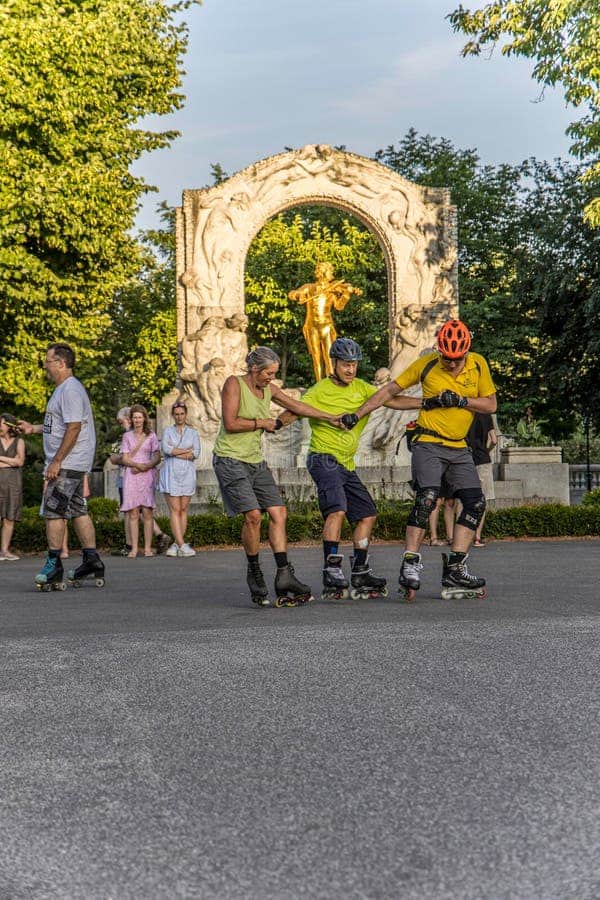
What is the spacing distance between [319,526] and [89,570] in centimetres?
665

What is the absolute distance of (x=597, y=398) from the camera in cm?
3356

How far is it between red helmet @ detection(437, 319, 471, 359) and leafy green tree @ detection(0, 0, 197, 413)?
18.2 metres

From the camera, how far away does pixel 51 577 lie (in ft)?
34.5

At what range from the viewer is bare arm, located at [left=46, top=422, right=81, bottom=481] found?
10.1m

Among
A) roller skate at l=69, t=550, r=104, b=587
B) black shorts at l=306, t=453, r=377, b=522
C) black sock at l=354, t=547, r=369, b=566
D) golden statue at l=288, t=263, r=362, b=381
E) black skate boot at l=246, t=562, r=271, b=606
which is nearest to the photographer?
black skate boot at l=246, t=562, r=271, b=606

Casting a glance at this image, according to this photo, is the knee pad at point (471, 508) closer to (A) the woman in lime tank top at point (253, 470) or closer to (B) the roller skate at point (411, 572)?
(B) the roller skate at point (411, 572)

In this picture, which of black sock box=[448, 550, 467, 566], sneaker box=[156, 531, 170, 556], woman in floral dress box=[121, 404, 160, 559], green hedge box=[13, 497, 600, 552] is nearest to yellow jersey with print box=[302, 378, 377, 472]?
black sock box=[448, 550, 467, 566]

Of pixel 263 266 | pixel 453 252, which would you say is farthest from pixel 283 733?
pixel 263 266

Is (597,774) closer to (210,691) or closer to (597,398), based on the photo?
(210,691)

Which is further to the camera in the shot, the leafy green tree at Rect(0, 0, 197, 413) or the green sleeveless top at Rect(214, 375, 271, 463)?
the leafy green tree at Rect(0, 0, 197, 413)

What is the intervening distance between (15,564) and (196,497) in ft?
25.0

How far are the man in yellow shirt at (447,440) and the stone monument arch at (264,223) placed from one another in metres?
16.4

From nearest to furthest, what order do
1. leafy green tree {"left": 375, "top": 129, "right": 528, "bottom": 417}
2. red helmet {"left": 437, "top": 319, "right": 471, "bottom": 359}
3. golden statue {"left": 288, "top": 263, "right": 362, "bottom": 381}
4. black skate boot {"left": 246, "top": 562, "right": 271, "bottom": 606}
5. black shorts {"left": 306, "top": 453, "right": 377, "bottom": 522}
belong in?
1. red helmet {"left": 437, "top": 319, "right": 471, "bottom": 359}
2. black skate boot {"left": 246, "top": 562, "right": 271, "bottom": 606}
3. black shorts {"left": 306, "top": 453, "right": 377, "bottom": 522}
4. golden statue {"left": 288, "top": 263, "right": 362, "bottom": 381}
5. leafy green tree {"left": 375, "top": 129, "right": 528, "bottom": 417}

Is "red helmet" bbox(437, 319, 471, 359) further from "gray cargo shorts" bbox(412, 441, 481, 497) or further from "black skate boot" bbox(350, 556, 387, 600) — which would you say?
"black skate boot" bbox(350, 556, 387, 600)
